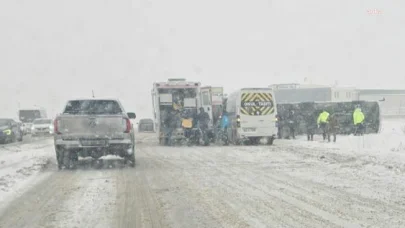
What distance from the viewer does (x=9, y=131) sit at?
30969mm

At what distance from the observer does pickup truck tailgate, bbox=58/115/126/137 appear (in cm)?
1407

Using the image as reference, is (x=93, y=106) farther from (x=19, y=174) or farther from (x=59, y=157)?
(x=19, y=174)

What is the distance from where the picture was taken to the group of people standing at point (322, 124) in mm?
24703

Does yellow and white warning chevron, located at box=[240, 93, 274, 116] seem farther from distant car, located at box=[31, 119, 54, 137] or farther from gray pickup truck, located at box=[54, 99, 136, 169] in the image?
distant car, located at box=[31, 119, 54, 137]

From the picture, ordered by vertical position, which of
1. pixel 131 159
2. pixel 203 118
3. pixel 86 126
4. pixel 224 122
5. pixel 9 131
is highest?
pixel 86 126

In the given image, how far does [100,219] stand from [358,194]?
14.4 feet

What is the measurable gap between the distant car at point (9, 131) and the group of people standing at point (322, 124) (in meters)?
14.9

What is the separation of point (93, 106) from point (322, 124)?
13.6m

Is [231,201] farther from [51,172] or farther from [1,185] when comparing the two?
[51,172]

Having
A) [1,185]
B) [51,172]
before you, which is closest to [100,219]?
[1,185]

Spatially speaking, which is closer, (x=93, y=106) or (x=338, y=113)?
(x=93, y=106)

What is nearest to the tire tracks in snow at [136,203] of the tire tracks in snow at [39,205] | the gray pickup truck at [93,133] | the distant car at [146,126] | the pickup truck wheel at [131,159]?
the tire tracks in snow at [39,205]

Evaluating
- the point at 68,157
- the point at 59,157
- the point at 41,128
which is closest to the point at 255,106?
the point at 68,157

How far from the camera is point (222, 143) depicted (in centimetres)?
2639
